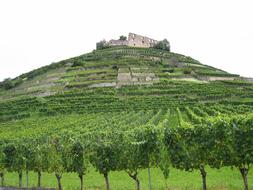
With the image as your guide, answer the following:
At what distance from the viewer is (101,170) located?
2511 cm

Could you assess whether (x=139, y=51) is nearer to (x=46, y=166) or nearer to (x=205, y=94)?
(x=205, y=94)

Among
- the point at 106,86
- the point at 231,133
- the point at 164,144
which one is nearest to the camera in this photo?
the point at 231,133

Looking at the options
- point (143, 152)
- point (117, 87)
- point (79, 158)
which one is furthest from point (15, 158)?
point (117, 87)

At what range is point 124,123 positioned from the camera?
55.5m

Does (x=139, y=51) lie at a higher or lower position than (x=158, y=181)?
higher

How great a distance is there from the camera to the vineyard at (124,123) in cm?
2177

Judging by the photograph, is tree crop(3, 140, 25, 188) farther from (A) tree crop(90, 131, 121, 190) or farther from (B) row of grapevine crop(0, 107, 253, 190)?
(A) tree crop(90, 131, 121, 190)

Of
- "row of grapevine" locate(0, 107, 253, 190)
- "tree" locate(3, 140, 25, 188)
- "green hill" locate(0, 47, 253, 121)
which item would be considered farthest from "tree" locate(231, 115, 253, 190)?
"green hill" locate(0, 47, 253, 121)

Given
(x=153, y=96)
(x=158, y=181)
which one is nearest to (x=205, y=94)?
(x=153, y=96)

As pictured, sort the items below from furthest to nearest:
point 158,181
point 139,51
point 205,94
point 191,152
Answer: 1. point 139,51
2. point 205,94
3. point 158,181
4. point 191,152

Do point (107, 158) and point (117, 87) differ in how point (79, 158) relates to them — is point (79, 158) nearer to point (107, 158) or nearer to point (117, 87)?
point (107, 158)

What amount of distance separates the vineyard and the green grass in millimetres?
352

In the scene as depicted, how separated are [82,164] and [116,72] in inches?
4053

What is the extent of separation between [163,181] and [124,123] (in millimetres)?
27625
